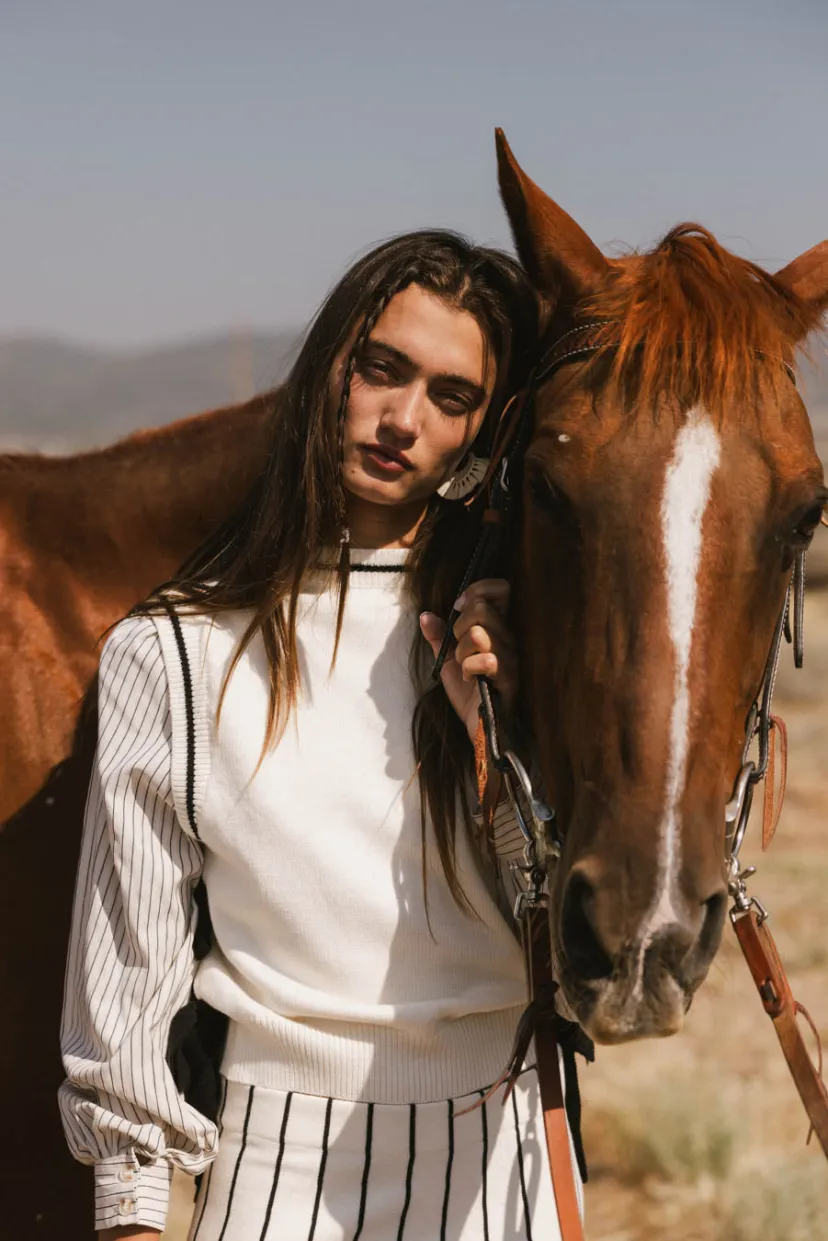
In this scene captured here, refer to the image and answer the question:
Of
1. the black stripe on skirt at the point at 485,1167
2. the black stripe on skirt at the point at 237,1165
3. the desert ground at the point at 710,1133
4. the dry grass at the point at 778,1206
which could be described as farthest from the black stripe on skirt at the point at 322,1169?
the dry grass at the point at 778,1206

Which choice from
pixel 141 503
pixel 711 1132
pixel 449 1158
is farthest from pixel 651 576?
pixel 711 1132

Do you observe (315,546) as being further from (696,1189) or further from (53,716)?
(696,1189)

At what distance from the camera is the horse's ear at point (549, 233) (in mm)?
1751

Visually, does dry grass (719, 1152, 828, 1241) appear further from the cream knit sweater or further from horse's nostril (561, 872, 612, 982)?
horse's nostril (561, 872, 612, 982)

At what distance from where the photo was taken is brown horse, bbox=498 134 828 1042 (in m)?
1.35

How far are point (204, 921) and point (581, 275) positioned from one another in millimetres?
1116

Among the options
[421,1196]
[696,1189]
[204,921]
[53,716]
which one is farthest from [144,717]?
[696,1189]

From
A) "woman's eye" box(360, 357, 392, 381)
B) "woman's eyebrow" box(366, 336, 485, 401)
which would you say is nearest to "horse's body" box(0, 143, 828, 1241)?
"woman's eyebrow" box(366, 336, 485, 401)

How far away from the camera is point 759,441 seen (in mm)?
1535

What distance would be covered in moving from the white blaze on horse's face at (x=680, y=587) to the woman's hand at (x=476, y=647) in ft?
0.99

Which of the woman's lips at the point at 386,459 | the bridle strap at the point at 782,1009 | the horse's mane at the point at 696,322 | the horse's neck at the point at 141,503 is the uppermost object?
the horse's mane at the point at 696,322

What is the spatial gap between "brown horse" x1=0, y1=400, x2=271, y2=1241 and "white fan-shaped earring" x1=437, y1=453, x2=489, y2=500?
51 cm

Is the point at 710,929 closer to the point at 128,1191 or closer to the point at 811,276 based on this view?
the point at 128,1191

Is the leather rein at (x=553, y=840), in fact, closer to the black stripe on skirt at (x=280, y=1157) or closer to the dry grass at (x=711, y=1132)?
the black stripe on skirt at (x=280, y=1157)
